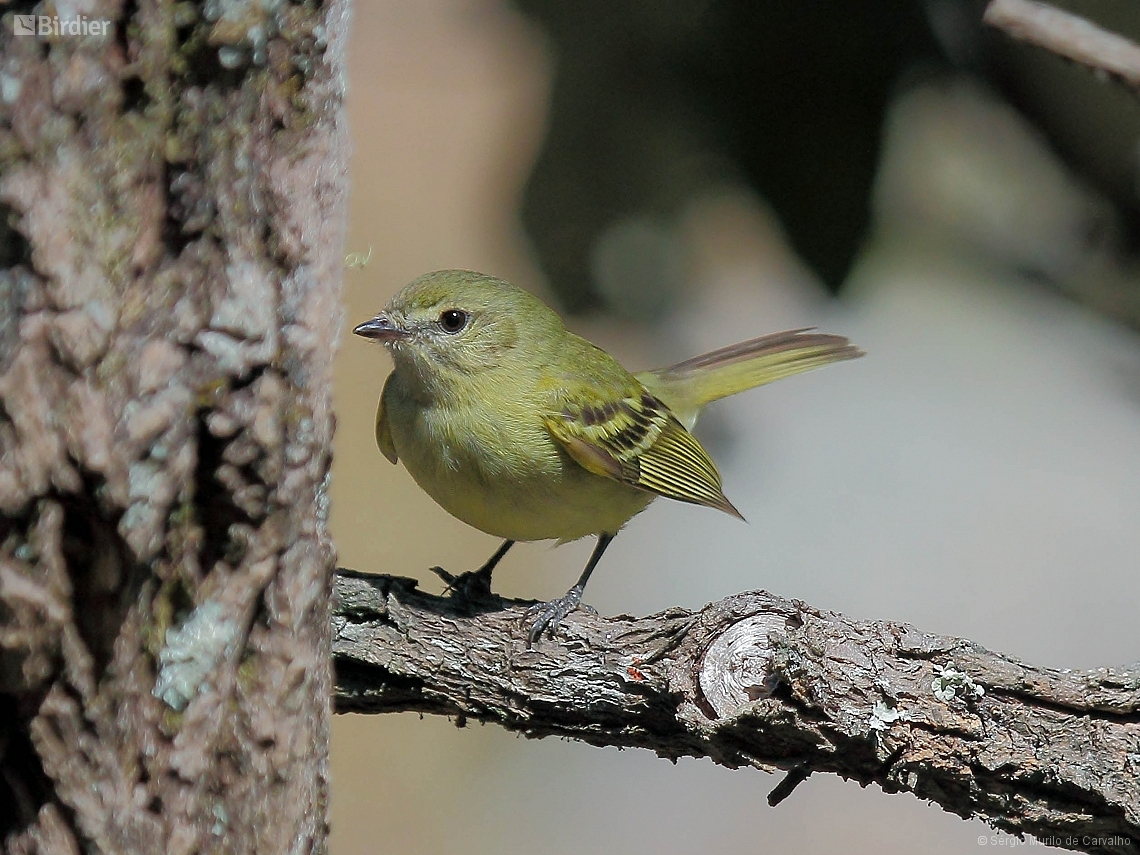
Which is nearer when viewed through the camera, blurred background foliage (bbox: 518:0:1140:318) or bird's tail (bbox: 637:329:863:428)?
bird's tail (bbox: 637:329:863:428)

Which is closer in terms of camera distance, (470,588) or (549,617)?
(549,617)

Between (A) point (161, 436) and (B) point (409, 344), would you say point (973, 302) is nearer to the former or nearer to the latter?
(B) point (409, 344)

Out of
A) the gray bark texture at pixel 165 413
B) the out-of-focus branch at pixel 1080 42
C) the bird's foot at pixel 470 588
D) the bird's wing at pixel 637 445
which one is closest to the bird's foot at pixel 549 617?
the bird's foot at pixel 470 588

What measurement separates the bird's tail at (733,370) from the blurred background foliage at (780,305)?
1.11 meters

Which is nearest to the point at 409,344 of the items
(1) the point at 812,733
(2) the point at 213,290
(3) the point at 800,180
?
(1) the point at 812,733

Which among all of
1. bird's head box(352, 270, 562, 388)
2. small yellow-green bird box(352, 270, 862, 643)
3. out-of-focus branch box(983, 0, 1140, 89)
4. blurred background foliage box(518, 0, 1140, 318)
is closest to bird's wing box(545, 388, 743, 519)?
small yellow-green bird box(352, 270, 862, 643)

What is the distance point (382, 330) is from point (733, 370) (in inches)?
70.5

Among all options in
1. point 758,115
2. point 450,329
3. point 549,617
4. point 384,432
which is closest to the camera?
point 549,617

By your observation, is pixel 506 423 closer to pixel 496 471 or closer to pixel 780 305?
pixel 496 471

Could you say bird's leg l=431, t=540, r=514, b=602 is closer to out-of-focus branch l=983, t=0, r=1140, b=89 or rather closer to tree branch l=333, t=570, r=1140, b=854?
tree branch l=333, t=570, r=1140, b=854

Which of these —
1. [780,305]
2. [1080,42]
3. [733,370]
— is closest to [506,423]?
[733,370]

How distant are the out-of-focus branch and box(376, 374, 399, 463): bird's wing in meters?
2.98

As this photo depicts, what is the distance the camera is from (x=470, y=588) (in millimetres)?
3258

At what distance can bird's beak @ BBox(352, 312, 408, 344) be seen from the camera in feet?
10.8
